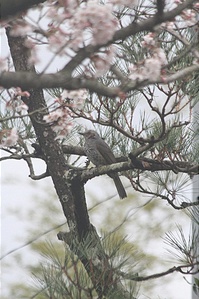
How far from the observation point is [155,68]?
5.98ft

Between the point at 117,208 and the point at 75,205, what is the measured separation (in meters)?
2.94

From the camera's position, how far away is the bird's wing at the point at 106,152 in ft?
11.0

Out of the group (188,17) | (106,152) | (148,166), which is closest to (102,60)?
(188,17)

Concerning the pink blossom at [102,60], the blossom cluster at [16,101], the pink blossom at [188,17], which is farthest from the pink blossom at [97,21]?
the blossom cluster at [16,101]

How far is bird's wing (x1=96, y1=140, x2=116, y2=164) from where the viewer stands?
3.36 m

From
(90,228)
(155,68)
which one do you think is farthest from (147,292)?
(155,68)

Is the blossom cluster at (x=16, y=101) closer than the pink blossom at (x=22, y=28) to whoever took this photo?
No

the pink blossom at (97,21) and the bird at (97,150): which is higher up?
the bird at (97,150)

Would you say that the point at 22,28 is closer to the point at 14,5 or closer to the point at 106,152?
the point at 14,5

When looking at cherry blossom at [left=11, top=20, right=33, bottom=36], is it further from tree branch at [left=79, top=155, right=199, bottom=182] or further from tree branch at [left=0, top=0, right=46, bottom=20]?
tree branch at [left=79, top=155, right=199, bottom=182]

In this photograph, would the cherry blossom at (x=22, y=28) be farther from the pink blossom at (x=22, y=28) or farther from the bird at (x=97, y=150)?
the bird at (x=97, y=150)

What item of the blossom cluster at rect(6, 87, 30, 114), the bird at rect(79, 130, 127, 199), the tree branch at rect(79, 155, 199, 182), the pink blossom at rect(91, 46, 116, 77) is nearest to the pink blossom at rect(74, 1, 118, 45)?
the pink blossom at rect(91, 46, 116, 77)

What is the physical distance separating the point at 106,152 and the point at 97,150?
0.05m

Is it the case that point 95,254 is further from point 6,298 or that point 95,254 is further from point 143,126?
point 6,298
